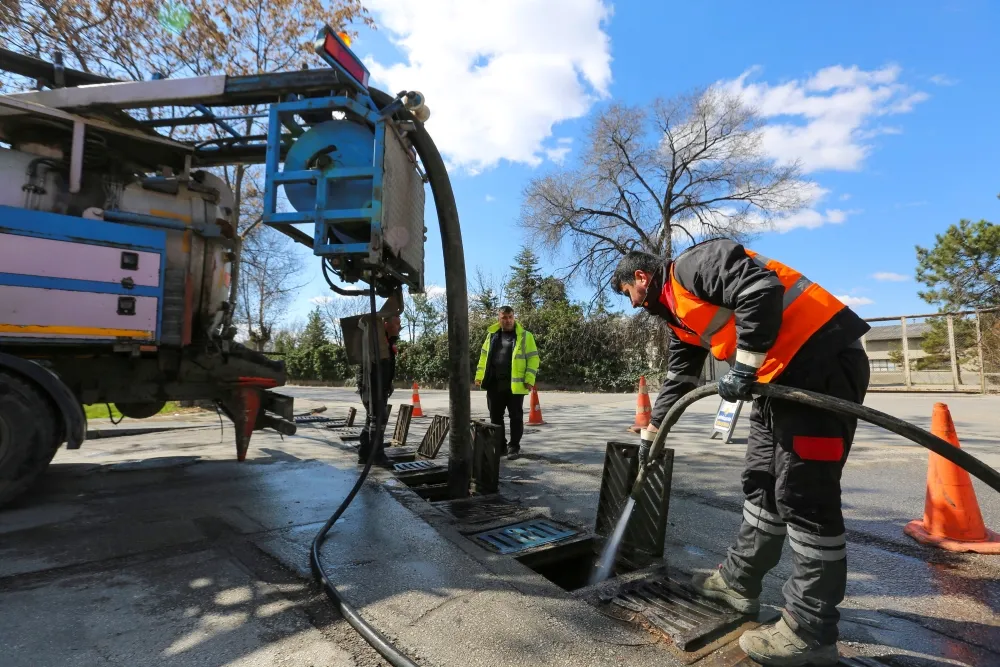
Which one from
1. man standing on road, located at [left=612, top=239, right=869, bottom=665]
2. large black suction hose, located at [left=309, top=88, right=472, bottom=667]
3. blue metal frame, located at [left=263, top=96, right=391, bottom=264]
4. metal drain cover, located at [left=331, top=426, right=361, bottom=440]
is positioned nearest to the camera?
man standing on road, located at [left=612, top=239, right=869, bottom=665]

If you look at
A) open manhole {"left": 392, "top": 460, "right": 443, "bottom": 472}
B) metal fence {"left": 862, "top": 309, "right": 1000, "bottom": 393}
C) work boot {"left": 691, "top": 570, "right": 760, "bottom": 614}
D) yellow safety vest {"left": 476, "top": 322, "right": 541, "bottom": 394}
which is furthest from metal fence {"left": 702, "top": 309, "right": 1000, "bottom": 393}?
work boot {"left": 691, "top": 570, "right": 760, "bottom": 614}

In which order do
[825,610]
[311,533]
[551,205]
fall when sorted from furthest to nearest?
[551,205] < [311,533] < [825,610]

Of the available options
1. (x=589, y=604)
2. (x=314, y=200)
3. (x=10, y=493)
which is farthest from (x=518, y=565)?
(x=10, y=493)

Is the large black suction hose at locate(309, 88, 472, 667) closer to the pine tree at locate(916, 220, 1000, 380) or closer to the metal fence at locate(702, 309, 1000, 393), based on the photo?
the metal fence at locate(702, 309, 1000, 393)

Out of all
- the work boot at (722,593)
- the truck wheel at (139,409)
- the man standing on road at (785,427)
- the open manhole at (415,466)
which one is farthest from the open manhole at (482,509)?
the truck wheel at (139,409)

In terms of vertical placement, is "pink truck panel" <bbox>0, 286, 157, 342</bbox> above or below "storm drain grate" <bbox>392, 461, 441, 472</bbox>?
above

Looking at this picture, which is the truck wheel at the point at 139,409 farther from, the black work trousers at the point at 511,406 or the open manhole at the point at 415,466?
the black work trousers at the point at 511,406

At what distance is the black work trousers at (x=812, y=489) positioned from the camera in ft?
5.98

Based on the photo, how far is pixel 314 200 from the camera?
3262mm

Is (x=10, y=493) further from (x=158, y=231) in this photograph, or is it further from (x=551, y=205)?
(x=551, y=205)

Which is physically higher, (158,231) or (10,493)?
(158,231)

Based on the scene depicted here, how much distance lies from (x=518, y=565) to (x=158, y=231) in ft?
11.3

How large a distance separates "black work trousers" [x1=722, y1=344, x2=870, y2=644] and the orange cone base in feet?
5.14

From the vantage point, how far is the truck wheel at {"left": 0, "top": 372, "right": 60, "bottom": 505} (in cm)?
320
